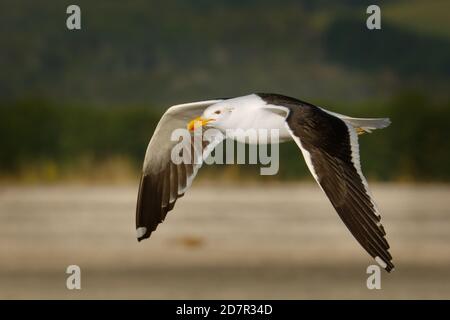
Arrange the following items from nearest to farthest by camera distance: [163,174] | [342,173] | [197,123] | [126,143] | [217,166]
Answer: [342,173] < [197,123] < [163,174] < [217,166] < [126,143]

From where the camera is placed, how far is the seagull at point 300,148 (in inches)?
277

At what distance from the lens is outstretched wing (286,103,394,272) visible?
22.7 ft

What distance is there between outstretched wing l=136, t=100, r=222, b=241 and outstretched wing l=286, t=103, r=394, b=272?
1869mm

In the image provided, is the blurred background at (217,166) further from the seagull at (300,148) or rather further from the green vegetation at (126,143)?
the seagull at (300,148)

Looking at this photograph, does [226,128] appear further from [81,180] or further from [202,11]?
[202,11]

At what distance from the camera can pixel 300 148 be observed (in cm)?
725

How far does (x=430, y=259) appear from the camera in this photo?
1720cm

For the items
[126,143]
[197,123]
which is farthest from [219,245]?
[197,123]

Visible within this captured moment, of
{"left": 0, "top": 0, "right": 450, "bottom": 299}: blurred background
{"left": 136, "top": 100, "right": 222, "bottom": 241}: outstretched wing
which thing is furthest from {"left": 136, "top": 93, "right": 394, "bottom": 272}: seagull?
{"left": 0, "top": 0, "right": 450, "bottom": 299}: blurred background

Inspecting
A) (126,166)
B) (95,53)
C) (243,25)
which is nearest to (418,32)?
(243,25)

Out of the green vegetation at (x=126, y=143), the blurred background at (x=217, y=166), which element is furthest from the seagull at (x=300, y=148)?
the green vegetation at (x=126, y=143)

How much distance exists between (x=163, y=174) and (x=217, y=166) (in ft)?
50.6

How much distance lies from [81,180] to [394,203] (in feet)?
23.4

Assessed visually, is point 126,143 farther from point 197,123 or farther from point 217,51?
point 217,51
